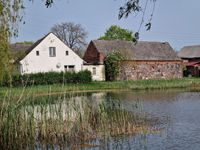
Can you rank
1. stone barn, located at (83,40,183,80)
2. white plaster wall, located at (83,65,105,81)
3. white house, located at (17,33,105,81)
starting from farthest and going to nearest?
stone barn, located at (83,40,183,80)
white plaster wall, located at (83,65,105,81)
white house, located at (17,33,105,81)

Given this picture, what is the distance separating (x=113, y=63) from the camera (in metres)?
52.7

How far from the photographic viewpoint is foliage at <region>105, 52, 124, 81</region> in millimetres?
52531

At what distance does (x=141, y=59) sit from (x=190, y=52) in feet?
65.8

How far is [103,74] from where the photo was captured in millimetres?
53875

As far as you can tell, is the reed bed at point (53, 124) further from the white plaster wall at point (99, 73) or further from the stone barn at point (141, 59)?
the stone barn at point (141, 59)

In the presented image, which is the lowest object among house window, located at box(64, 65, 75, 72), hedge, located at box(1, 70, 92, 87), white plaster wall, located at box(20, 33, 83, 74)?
hedge, located at box(1, 70, 92, 87)

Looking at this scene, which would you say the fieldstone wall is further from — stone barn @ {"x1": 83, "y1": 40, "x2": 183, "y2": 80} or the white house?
the white house

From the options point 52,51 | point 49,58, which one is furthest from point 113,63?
point 49,58

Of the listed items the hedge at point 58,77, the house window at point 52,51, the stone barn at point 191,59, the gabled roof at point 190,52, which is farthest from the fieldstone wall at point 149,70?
the gabled roof at point 190,52

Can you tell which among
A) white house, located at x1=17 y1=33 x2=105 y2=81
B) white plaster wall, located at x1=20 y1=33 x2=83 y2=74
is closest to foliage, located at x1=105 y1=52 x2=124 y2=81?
white house, located at x1=17 y1=33 x2=105 y2=81

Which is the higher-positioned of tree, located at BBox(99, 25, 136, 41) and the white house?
tree, located at BBox(99, 25, 136, 41)

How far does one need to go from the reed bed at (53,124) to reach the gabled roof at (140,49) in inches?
1540

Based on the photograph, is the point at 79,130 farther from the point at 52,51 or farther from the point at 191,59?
the point at 191,59

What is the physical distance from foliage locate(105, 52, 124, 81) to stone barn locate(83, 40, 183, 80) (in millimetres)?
783
